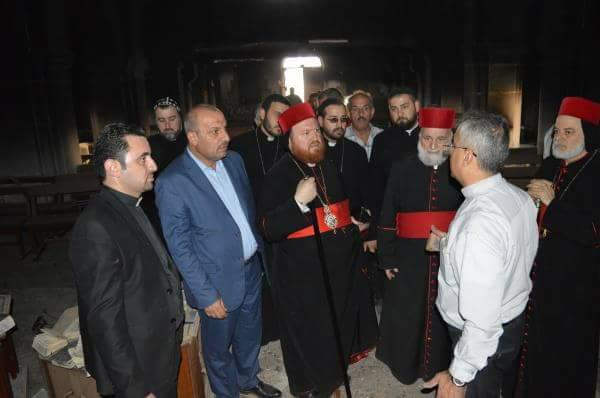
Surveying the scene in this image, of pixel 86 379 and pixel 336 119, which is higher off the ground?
pixel 336 119

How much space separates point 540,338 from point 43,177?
9159 mm

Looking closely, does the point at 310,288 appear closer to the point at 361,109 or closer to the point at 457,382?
the point at 457,382

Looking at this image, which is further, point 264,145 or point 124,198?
point 264,145

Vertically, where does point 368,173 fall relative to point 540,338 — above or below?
above

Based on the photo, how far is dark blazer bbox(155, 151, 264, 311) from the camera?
271 cm

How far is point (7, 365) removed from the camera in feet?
11.2

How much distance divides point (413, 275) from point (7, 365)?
3.45 metres

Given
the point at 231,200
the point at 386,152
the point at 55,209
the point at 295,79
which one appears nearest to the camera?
the point at 231,200

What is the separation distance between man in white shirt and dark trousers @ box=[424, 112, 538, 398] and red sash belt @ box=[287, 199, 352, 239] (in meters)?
1.08

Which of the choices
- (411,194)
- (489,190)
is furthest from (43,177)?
(489,190)

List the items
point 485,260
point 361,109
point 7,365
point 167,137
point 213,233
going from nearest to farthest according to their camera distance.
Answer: point 485,260 < point 213,233 < point 7,365 < point 167,137 < point 361,109

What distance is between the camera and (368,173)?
4145 mm

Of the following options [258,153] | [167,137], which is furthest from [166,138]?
[258,153]

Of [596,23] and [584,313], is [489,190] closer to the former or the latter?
[584,313]
